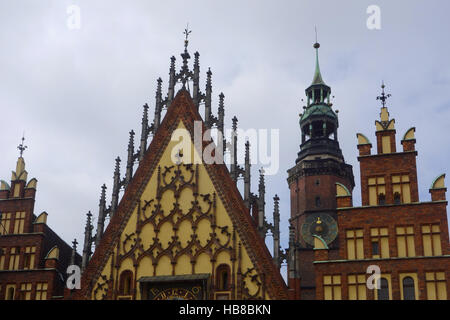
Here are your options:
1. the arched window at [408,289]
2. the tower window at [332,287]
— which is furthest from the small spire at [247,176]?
the arched window at [408,289]

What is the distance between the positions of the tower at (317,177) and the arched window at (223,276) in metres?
14.4

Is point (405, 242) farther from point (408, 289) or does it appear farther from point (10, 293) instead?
point (10, 293)

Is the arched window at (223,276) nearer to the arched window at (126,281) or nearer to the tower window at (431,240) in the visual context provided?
the arched window at (126,281)

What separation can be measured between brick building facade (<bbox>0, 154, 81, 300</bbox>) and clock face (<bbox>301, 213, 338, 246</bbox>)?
16.2m

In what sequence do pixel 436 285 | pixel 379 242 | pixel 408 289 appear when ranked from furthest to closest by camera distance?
pixel 379 242, pixel 408 289, pixel 436 285

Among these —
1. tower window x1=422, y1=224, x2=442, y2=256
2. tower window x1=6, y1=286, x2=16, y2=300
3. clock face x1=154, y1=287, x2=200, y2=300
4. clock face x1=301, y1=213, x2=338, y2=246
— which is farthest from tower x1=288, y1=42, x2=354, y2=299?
tower window x1=6, y1=286, x2=16, y2=300

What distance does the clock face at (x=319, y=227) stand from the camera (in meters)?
41.6

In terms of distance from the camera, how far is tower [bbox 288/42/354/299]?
4231 cm

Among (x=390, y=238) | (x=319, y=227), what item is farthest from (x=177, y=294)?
(x=319, y=227)

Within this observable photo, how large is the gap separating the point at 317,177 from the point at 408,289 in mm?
19803

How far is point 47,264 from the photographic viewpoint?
28922 mm

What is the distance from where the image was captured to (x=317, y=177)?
4403cm

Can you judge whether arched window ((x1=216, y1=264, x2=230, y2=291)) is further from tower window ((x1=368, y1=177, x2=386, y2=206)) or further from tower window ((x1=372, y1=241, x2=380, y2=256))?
tower window ((x1=368, y1=177, x2=386, y2=206))

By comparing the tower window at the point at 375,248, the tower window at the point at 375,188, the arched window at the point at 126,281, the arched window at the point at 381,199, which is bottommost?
the arched window at the point at 126,281
